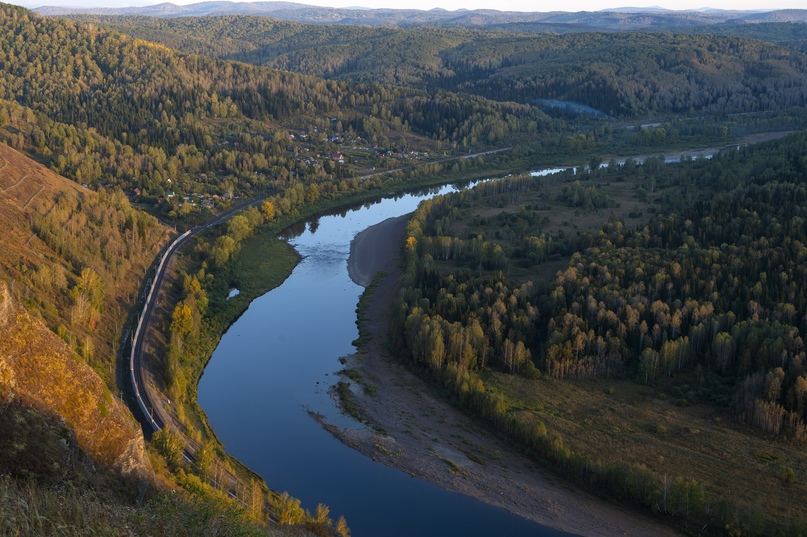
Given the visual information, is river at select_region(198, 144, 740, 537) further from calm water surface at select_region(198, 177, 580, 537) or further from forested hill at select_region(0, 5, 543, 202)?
forested hill at select_region(0, 5, 543, 202)

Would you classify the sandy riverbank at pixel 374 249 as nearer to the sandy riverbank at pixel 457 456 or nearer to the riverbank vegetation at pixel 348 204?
the riverbank vegetation at pixel 348 204

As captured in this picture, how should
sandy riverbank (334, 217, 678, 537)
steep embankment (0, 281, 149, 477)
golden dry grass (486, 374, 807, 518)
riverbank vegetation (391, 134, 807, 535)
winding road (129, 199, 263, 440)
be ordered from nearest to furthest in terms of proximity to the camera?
steep embankment (0, 281, 149, 477) < sandy riverbank (334, 217, 678, 537) < golden dry grass (486, 374, 807, 518) < riverbank vegetation (391, 134, 807, 535) < winding road (129, 199, 263, 440)

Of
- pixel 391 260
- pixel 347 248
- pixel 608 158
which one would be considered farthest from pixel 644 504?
pixel 608 158

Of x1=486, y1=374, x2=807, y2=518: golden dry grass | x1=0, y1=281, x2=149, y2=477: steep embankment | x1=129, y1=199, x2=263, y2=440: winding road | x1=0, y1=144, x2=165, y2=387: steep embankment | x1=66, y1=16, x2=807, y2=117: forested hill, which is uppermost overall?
x1=66, y1=16, x2=807, y2=117: forested hill

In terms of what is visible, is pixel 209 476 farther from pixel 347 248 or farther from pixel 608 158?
pixel 608 158

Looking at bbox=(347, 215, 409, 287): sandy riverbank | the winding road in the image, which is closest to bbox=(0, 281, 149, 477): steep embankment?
the winding road

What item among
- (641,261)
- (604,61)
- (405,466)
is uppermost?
(604,61)

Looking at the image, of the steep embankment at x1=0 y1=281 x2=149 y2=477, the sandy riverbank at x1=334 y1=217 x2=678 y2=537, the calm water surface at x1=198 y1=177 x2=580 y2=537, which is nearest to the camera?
the steep embankment at x1=0 y1=281 x2=149 y2=477
